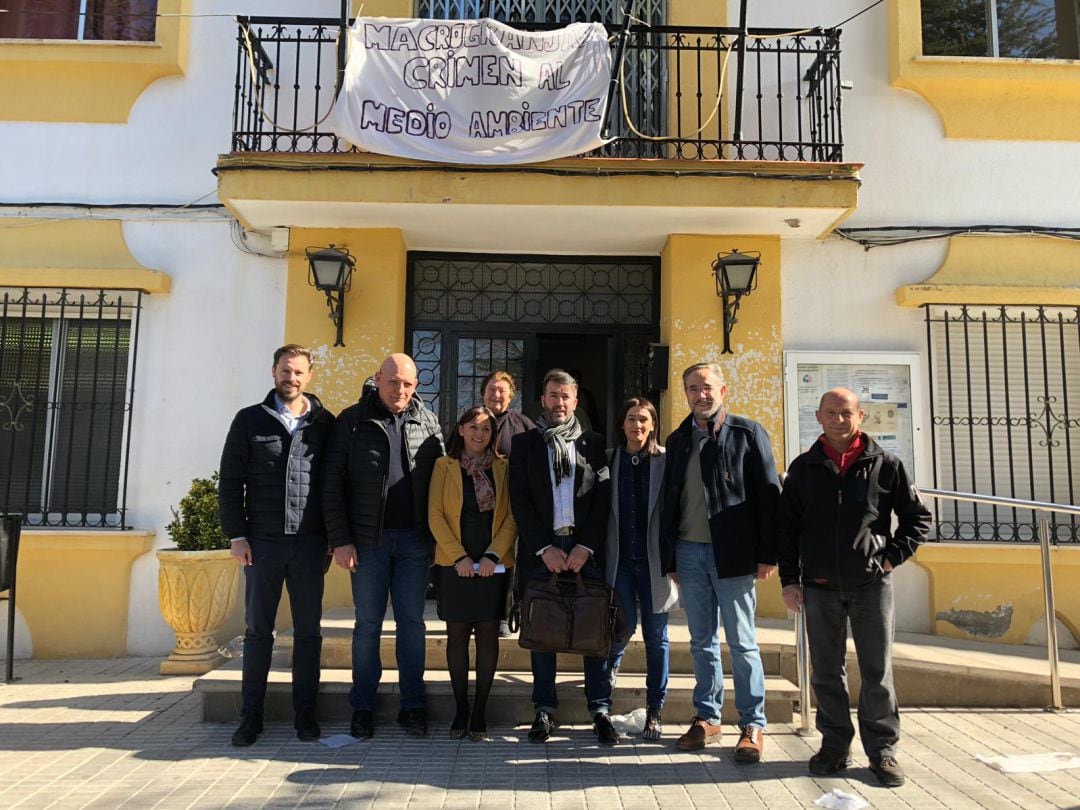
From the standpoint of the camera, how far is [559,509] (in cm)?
421

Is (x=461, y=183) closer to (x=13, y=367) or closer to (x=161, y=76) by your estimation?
(x=161, y=76)

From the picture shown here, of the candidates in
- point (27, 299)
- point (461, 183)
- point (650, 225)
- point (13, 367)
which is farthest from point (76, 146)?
Answer: point (650, 225)

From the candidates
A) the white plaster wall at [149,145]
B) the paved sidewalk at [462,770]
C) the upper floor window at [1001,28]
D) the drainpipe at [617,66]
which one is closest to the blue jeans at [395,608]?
the paved sidewalk at [462,770]

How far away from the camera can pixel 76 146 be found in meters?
6.92

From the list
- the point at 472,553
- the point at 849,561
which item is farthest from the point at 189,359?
the point at 849,561

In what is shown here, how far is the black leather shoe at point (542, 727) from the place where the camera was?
4297 millimetres

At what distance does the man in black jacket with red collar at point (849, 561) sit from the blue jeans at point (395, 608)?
1901 millimetres

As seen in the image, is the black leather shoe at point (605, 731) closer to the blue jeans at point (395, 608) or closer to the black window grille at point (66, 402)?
the blue jeans at point (395, 608)

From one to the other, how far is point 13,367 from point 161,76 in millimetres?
2708

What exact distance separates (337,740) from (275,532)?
3.64 ft

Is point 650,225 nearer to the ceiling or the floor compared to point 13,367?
nearer to the ceiling

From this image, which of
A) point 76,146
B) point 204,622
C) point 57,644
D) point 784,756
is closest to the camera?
point 784,756

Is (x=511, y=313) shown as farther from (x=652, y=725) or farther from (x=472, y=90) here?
(x=652, y=725)

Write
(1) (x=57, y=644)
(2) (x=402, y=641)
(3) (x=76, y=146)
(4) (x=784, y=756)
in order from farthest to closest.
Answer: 1. (3) (x=76, y=146)
2. (1) (x=57, y=644)
3. (2) (x=402, y=641)
4. (4) (x=784, y=756)
